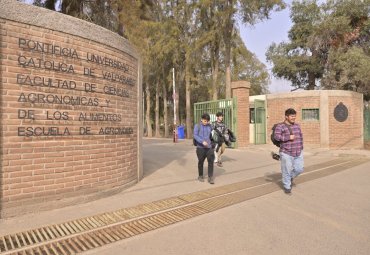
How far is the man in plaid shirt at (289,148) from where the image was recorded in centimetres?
706

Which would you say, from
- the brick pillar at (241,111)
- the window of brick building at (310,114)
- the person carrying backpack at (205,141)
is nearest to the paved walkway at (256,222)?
the person carrying backpack at (205,141)

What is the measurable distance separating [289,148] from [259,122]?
13.8 meters

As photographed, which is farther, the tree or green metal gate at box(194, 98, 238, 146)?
the tree

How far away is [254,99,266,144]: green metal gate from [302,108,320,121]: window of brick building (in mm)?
2465

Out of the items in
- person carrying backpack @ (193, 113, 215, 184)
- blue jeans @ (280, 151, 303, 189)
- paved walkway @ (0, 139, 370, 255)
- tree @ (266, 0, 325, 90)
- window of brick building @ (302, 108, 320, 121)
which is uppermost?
tree @ (266, 0, 325, 90)

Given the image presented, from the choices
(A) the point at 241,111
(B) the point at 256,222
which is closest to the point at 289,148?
(B) the point at 256,222

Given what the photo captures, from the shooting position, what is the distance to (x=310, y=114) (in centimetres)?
1873

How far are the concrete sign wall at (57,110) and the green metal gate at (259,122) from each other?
46.4 ft

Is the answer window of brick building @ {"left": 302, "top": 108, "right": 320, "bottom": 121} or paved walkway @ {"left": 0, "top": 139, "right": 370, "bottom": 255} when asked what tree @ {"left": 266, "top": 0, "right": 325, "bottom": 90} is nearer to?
window of brick building @ {"left": 302, "top": 108, "right": 320, "bottom": 121}

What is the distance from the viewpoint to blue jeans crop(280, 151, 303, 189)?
7.06 metres

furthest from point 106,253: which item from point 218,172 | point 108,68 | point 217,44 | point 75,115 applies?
point 217,44

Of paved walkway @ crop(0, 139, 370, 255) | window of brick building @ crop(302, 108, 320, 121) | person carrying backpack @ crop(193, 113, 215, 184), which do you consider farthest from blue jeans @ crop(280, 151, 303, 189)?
window of brick building @ crop(302, 108, 320, 121)

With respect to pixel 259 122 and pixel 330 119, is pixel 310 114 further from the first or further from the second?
pixel 259 122

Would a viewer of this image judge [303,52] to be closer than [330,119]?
No
